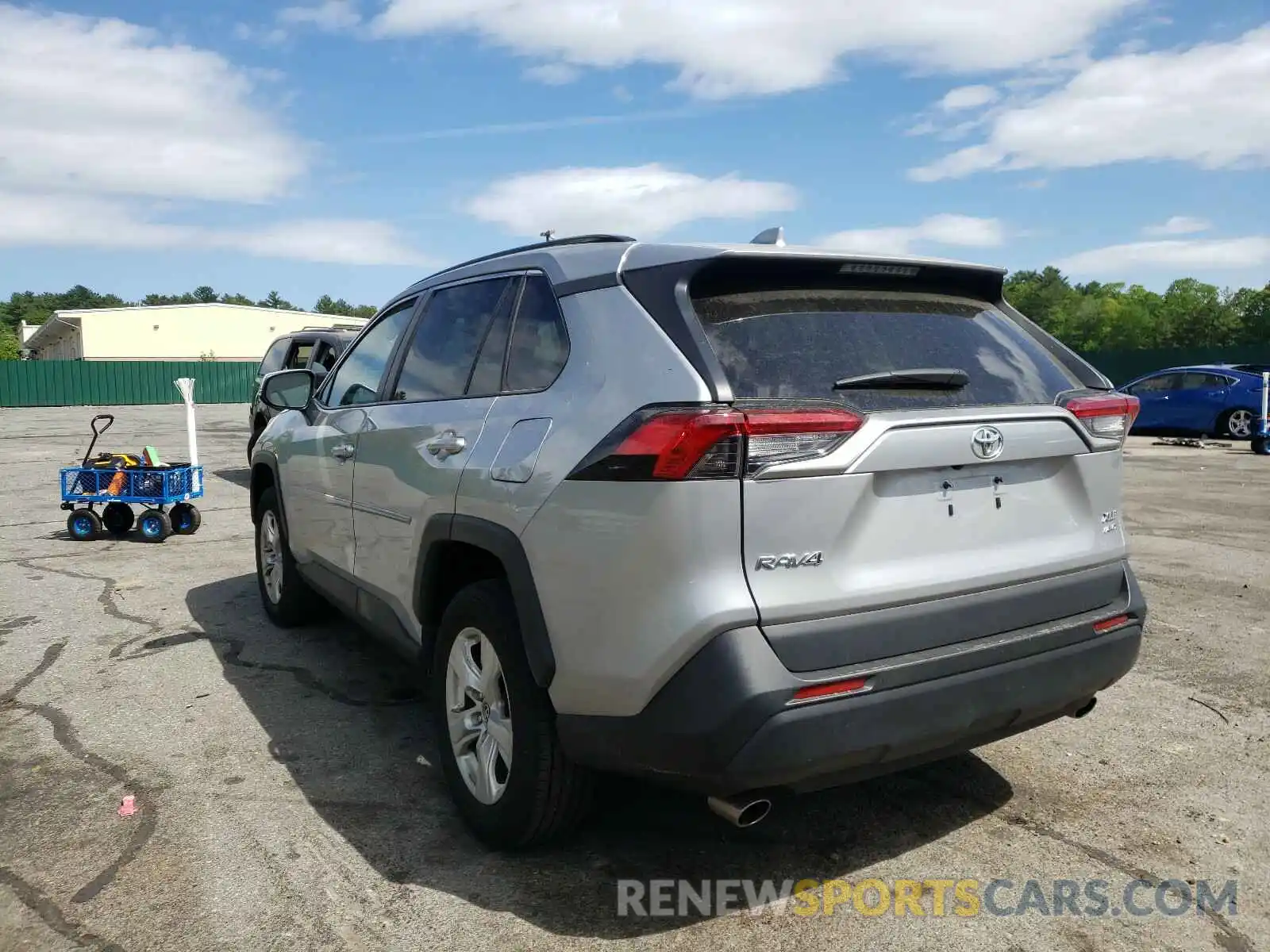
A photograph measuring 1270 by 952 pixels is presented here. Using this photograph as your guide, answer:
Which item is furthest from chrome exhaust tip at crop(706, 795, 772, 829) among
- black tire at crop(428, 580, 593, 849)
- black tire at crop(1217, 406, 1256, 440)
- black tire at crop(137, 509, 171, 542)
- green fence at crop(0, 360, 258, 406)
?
green fence at crop(0, 360, 258, 406)

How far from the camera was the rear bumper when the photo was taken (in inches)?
94.6

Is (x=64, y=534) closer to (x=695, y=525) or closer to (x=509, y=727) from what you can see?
(x=509, y=727)

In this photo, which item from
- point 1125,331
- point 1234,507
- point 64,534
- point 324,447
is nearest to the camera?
point 324,447

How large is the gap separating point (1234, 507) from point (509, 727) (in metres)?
9.82

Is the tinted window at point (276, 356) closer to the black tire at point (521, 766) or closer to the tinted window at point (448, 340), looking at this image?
the tinted window at point (448, 340)

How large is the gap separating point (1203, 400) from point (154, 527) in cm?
1907

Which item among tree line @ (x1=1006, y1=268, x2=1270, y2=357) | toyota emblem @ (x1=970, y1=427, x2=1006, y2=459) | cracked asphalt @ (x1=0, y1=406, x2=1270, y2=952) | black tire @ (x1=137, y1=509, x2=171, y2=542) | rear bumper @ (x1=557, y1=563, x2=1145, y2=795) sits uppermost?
tree line @ (x1=1006, y1=268, x2=1270, y2=357)

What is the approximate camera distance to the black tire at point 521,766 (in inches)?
112

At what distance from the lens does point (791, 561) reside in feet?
8.13

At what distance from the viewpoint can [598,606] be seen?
260 centimetres

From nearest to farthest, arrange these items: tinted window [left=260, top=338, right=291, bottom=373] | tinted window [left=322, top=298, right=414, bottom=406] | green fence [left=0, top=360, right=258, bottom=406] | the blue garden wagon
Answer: tinted window [left=322, top=298, right=414, bottom=406], the blue garden wagon, tinted window [left=260, top=338, right=291, bottom=373], green fence [left=0, top=360, right=258, bottom=406]

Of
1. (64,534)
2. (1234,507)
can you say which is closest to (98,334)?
(64,534)

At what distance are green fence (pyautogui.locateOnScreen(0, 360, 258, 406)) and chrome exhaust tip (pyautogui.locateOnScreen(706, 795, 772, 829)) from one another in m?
41.2

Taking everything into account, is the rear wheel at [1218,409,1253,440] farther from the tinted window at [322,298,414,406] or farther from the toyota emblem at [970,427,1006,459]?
the toyota emblem at [970,427,1006,459]
